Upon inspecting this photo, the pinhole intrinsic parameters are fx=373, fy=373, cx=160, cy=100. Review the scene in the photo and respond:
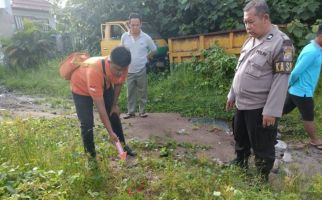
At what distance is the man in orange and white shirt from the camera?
12.0ft

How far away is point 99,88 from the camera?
369 centimetres

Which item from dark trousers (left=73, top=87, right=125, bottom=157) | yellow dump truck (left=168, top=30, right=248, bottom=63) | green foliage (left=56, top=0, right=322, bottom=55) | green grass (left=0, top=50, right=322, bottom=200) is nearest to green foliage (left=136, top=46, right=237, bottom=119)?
yellow dump truck (left=168, top=30, right=248, bottom=63)

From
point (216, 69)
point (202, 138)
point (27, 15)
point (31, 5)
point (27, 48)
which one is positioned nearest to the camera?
point (202, 138)

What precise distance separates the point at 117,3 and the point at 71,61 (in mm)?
8377

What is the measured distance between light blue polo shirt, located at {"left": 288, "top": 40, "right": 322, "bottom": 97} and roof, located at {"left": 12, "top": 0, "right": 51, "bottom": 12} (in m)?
19.8

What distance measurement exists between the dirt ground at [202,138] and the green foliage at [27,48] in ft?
21.3

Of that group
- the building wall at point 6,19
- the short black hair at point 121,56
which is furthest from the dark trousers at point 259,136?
the building wall at point 6,19

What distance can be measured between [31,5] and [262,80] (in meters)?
22.4

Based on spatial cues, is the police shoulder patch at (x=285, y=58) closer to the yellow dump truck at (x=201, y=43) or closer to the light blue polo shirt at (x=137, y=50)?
the light blue polo shirt at (x=137, y=50)

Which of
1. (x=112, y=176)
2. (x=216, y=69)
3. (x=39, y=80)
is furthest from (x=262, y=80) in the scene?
(x=39, y=80)

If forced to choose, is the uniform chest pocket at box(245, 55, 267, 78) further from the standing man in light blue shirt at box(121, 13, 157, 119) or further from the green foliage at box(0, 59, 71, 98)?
the green foliage at box(0, 59, 71, 98)

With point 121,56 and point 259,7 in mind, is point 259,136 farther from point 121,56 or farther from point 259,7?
point 121,56

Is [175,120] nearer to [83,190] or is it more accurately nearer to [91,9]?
[83,190]

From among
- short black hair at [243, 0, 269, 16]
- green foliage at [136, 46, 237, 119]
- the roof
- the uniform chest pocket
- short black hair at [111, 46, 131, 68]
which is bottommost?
green foliage at [136, 46, 237, 119]
